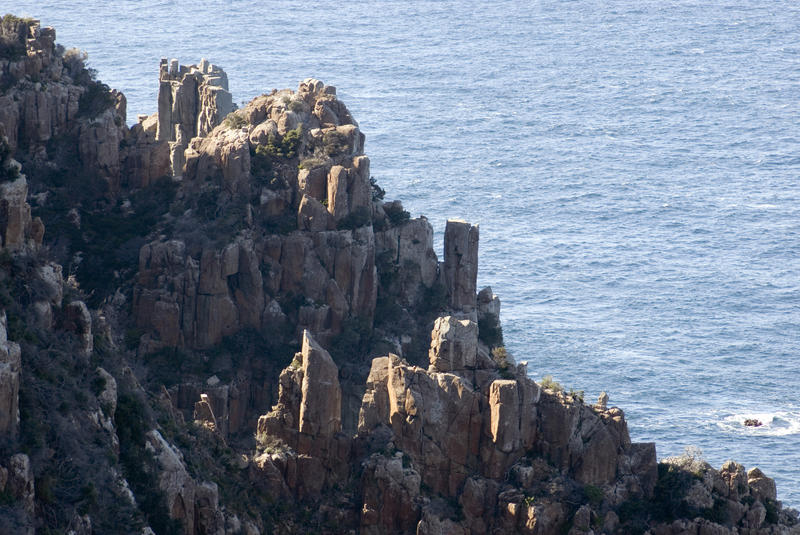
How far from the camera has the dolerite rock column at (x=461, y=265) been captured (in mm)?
156875

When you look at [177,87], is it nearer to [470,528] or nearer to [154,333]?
[154,333]

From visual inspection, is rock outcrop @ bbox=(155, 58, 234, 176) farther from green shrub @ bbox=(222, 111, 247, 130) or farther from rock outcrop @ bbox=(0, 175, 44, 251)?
rock outcrop @ bbox=(0, 175, 44, 251)

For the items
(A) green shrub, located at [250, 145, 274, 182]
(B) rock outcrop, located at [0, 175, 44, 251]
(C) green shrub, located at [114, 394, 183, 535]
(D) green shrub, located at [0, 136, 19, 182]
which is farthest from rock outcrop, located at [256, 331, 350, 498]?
(A) green shrub, located at [250, 145, 274, 182]

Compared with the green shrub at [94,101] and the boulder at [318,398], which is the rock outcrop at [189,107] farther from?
the boulder at [318,398]

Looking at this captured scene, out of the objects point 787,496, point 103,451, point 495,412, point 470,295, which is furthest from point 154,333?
point 787,496

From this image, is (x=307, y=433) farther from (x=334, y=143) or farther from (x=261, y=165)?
(x=334, y=143)

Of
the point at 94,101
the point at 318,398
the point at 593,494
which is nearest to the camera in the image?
the point at 593,494

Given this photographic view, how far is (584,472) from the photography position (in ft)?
371

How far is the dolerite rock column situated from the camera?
156875mm

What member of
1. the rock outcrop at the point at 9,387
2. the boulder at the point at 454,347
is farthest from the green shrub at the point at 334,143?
the rock outcrop at the point at 9,387

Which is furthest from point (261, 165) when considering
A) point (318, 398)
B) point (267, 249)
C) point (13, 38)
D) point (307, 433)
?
point (307, 433)

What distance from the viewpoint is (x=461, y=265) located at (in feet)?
517

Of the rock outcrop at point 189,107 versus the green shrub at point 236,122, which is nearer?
the green shrub at point 236,122

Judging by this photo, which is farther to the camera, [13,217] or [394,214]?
[394,214]
